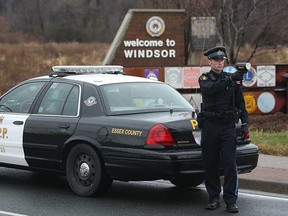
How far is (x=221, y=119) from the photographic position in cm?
696

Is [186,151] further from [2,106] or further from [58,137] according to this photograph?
[2,106]

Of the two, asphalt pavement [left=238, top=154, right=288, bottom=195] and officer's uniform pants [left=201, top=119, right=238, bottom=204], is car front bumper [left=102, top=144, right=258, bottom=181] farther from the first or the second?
asphalt pavement [left=238, top=154, right=288, bottom=195]

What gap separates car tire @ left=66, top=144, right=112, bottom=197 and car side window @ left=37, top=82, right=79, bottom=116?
21.1 inches

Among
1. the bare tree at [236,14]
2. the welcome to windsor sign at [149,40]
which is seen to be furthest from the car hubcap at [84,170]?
the bare tree at [236,14]

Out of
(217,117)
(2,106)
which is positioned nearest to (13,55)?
(2,106)

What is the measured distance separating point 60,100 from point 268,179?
2.93 metres

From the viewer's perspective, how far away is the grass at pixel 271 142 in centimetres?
1086

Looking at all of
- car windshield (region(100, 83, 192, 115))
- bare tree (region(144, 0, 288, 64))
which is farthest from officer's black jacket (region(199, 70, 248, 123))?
bare tree (region(144, 0, 288, 64))

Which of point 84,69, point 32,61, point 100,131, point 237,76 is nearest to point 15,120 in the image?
point 84,69

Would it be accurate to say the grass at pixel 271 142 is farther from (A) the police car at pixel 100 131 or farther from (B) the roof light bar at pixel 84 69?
(B) the roof light bar at pixel 84 69

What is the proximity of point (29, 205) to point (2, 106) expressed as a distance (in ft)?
6.22

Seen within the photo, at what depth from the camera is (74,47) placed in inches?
2061

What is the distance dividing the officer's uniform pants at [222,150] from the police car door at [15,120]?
8.61 ft

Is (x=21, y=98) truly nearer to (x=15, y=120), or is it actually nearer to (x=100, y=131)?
(x=15, y=120)
